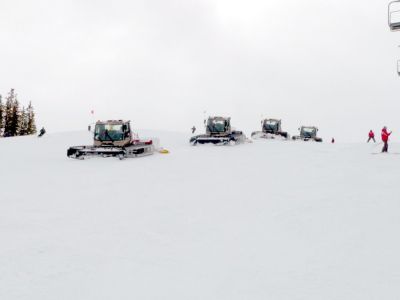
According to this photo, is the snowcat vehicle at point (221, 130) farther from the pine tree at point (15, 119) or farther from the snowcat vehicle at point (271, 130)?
the pine tree at point (15, 119)

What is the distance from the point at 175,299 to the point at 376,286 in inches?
107

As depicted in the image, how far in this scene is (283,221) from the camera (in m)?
8.67

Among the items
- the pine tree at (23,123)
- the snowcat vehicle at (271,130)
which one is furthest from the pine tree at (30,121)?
the snowcat vehicle at (271,130)

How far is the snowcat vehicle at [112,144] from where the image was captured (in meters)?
20.3

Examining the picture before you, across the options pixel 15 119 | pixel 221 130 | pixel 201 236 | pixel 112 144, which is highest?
pixel 15 119

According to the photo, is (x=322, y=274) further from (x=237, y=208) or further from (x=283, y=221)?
(x=237, y=208)

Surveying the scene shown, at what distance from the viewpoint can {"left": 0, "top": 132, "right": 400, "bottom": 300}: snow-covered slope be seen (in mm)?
5590

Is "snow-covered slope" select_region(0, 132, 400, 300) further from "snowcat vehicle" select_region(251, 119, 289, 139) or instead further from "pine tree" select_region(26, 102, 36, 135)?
"pine tree" select_region(26, 102, 36, 135)

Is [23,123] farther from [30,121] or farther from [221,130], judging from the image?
[221,130]

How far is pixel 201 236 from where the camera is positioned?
764 cm

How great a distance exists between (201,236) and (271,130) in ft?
104

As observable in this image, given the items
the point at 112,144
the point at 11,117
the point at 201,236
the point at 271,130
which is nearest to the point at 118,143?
the point at 112,144

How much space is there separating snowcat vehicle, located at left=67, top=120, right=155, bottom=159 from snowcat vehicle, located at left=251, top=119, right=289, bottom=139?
1684 cm

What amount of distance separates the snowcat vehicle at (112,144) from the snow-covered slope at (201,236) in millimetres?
5239
